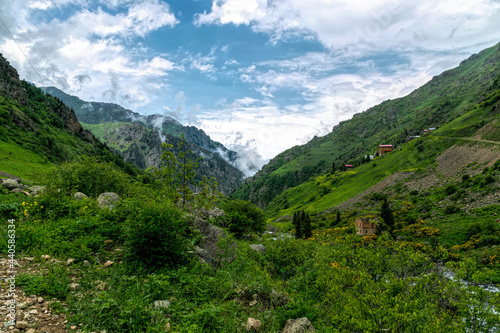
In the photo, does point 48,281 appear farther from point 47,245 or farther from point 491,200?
point 491,200

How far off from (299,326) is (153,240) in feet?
20.4

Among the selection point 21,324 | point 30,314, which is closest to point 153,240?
point 30,314

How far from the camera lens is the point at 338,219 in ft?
376

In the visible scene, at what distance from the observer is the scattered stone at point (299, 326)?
7.07 meters

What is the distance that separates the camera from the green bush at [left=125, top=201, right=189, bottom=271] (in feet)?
31.9

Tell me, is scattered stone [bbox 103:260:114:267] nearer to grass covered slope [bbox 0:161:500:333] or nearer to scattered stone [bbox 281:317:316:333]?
grass covered slope [bbox 0:161:500:333]

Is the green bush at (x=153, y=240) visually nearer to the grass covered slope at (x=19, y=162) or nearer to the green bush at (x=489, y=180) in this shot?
the grass covered slope at (x=19, y=162)

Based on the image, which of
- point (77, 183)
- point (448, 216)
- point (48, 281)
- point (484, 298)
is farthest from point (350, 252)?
point (448, 216)

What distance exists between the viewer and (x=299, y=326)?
720 cm

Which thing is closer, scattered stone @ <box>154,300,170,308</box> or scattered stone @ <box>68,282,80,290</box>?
scattered stone @ <box>154,300,170,308</box>

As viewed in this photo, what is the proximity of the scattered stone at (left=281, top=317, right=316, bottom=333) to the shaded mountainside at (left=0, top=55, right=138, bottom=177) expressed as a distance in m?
47.6

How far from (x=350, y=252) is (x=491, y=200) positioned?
84038 millimetres

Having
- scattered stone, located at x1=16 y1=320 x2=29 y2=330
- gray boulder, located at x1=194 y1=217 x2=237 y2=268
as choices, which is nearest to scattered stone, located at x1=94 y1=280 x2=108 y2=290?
scattered stone, located at x1=16 y1=320 x2=29 y2=330

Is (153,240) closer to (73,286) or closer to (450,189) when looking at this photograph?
(73,286)
